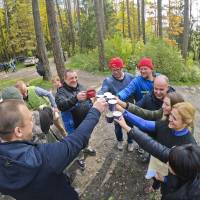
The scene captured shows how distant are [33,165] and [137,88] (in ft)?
11.1

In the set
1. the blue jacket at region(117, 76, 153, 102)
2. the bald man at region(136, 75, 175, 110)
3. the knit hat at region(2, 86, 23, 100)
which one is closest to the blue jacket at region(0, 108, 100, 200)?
the bald man at region(136, 75, 175, 110)

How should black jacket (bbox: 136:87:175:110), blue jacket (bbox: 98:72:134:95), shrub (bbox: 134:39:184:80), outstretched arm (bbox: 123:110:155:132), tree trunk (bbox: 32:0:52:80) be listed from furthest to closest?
1. tree trunk (bbox: 32:0:52:80)
2. shrub (bbox: 134:39:184:80)
3. blue jacket (bbox: 98:72:134:95)
4. black jacket (bbox: 136:87:175:110)
5. outstretched arm (bbox: 123:110:155:132)

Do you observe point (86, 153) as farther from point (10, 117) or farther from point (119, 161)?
point (10, 117)

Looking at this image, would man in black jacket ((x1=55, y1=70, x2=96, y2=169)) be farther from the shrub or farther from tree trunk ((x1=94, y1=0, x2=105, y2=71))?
tree trunk ((x1=94, y1=0, x2=105, y2=71))

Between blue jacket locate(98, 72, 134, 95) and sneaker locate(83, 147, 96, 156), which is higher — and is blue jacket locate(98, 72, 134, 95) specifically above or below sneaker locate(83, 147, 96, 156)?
above

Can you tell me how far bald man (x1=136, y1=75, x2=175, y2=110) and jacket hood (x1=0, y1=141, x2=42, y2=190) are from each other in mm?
2545

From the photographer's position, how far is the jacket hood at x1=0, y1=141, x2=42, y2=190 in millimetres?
2047

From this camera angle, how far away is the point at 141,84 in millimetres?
5074

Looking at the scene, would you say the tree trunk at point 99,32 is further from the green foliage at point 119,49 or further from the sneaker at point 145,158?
the sneaker at point 145,158

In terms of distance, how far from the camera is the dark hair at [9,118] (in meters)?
2.11

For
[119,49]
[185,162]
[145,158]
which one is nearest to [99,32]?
[119,49]

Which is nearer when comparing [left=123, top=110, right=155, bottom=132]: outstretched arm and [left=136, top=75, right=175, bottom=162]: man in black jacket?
[left=123, top=110, right=155, bottom=132]: outstretched arm

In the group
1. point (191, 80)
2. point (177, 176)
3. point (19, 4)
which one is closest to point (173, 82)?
point (191, 80)

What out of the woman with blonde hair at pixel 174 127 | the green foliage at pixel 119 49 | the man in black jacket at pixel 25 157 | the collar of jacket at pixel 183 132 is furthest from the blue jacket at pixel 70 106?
the green foliage at pixel 119 49
